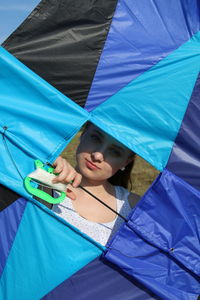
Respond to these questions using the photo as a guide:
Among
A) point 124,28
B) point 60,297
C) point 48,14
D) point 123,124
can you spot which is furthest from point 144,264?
point 48,14

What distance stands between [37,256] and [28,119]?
1.85ft

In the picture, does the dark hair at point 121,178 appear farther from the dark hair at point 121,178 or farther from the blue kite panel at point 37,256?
the blue kite panel at point 37,256

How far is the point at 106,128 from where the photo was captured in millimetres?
1568

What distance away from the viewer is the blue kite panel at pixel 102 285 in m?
1.54

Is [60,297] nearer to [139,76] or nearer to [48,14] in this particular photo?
[139,76]

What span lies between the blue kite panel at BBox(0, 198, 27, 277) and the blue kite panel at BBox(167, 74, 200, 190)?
0.67 meters

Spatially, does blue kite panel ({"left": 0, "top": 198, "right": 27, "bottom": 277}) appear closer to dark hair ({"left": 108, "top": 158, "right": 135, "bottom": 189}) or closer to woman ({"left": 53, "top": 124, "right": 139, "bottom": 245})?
woman ({"left": 53, "top": 124, "right": 139, "bottom": 245})

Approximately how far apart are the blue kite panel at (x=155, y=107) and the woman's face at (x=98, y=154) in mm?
149

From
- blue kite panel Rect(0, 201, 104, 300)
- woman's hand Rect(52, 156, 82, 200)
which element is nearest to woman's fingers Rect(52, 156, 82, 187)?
woman's hand Rect(52, 156, 82, 200)

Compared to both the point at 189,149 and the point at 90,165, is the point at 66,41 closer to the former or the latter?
the point at 90,165

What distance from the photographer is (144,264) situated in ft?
5.19

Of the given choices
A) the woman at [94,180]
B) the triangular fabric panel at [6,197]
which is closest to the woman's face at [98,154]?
the woman at [94,180]

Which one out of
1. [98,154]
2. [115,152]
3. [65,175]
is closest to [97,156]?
[98,154]

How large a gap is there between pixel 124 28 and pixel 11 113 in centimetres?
60
